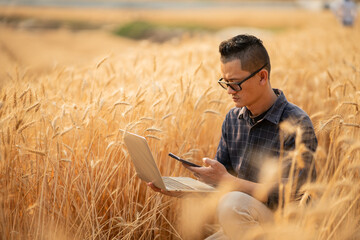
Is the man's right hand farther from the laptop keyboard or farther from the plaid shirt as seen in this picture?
the plaid shirt

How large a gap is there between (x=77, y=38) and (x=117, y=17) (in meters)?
13.0

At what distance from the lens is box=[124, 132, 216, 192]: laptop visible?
1574 millimetres

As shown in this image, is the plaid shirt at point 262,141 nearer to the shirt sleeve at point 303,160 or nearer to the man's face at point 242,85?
the shirt sleeve at point 303,160

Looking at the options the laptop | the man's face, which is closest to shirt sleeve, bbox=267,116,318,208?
the man's face

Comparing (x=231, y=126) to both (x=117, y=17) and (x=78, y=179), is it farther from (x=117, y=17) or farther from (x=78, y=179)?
(x=117, y=17)

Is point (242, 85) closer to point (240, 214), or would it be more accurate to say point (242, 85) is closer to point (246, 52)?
point (246, 52)

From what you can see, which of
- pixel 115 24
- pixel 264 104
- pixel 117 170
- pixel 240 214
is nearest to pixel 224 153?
pixel 264 104

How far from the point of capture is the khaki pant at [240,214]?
5.19 feet

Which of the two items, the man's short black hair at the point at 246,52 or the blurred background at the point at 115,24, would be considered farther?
the blurred background at the point at 115,24

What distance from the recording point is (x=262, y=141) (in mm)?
1794

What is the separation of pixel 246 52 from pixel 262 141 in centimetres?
44

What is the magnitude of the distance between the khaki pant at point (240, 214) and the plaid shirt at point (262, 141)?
0.08m

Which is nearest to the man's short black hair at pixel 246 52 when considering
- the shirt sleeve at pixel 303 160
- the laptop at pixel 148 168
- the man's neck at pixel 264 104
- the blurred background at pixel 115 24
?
the man's neck at pixel 264 104

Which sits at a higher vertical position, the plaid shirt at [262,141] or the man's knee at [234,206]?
the plaid shirt at [262,141]
